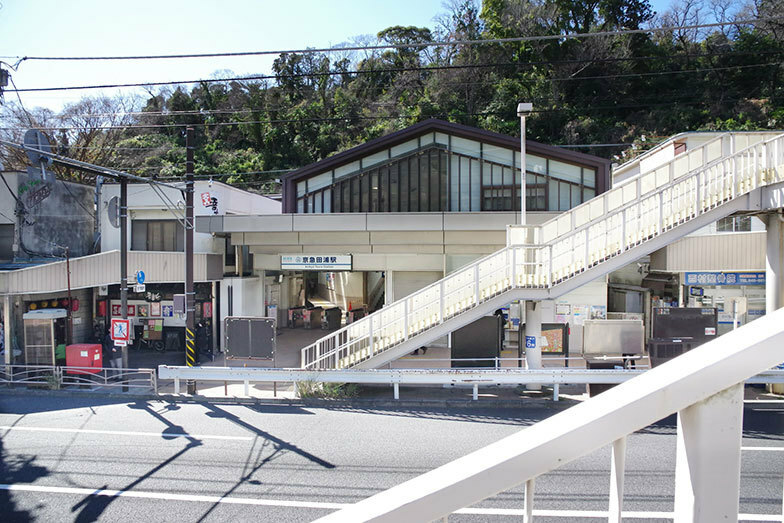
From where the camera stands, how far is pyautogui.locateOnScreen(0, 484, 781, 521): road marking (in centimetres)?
562

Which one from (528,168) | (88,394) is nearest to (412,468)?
(88,394)

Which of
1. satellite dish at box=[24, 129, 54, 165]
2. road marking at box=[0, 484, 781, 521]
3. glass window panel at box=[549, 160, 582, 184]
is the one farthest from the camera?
glass window panel at box=[549, 160, 582, 184]

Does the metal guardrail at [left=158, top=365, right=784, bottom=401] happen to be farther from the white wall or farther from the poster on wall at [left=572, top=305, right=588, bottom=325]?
the white wall

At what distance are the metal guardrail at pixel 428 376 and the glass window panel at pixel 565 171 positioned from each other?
25.2ft

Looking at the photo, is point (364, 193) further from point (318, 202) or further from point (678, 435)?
point (678, 435)

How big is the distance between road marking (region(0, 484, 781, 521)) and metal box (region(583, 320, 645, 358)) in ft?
20.5

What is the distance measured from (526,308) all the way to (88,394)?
11627 mm

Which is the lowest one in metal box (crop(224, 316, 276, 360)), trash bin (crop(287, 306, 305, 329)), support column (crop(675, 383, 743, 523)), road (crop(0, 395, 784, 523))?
road (crop(0, 395, 784, 523))

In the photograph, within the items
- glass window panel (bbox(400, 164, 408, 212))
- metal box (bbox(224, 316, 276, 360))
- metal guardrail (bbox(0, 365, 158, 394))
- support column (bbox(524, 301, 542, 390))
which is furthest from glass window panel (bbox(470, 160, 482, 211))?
metal guardrail (bbox(0, 365, 158, 394))

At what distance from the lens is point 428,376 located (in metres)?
11.4

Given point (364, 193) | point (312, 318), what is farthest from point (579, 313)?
point (312, 318)

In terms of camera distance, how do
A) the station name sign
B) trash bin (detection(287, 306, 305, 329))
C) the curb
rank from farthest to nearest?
trash bin (detection(287, 306, 305, 329)) → the station name sign → the curb

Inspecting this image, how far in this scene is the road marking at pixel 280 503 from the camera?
5620 mm

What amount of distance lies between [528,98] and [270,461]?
3076cm
